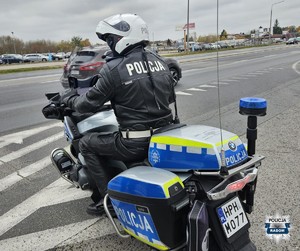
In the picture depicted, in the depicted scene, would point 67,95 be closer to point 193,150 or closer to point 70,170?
point 70,170

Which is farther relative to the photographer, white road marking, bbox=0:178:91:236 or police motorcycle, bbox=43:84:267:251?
white road marking, bbox=0:178:91:236

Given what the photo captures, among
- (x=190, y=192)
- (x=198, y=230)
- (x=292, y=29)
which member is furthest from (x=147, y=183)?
(x=292, y=29)


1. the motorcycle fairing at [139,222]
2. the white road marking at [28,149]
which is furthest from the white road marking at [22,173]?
the motorcycle fairing at [139,222]

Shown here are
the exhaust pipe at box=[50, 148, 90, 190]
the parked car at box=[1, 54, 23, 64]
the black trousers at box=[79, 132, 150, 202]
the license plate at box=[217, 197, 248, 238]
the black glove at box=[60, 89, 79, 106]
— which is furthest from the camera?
the parked car at box=[1, 54, 23, 64]

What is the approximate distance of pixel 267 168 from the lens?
174 inches

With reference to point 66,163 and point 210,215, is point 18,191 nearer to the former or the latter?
point 66,163

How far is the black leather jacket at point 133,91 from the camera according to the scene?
107 inches

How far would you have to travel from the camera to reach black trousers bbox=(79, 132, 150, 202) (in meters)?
2.78

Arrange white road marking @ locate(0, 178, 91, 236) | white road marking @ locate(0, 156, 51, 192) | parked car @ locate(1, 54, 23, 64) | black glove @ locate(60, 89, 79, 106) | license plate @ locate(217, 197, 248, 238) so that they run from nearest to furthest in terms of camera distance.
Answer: license plate @ locate(217, 197, 248, 238) → black glove @ locate(60, 89, 79, 106) → white road marking @ locate(0, 178, 91, 236) → white road marking @ locate(0, 156, 51, 192) → parked car @ locate(1, 54, 23, 64)

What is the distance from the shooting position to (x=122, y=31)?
2.77 meters

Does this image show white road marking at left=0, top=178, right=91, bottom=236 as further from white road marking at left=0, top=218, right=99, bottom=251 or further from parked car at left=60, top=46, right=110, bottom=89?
parked car at left=60, top=46, right=110, bottom=89

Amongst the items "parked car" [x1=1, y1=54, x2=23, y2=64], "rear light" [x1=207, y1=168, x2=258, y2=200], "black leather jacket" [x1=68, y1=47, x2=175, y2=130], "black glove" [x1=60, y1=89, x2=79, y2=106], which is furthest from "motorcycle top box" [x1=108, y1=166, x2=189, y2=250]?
"parked car" [x1=1, y1=54, x2=23, y2=64]

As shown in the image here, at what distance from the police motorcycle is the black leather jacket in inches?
10.8

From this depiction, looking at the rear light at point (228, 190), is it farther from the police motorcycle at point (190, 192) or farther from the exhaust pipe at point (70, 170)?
the exhaust pipe at point (70, 170)
